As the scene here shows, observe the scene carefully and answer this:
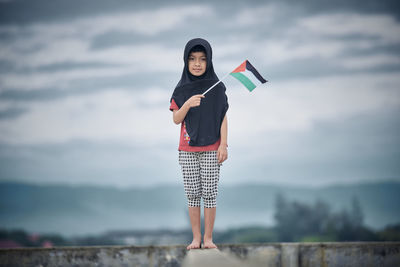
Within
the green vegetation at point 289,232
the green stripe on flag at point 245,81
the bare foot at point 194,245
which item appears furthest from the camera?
the green vegetation at point 289,232

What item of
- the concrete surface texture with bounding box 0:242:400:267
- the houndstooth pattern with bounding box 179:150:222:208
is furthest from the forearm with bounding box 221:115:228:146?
the concrete surface texture with bounding box 0:242:400:267

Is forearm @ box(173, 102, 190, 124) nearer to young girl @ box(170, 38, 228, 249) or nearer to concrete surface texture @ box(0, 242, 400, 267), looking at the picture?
young girl @ box(170, 38, 228, 249)

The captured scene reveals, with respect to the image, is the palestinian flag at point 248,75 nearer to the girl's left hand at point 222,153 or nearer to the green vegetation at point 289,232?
the girl's left hand at point 222,153

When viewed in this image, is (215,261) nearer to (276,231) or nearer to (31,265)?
(31,265)

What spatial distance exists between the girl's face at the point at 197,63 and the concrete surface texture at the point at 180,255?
3047 millimetres

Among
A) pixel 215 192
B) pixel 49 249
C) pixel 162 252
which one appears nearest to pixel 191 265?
pixel 215 192

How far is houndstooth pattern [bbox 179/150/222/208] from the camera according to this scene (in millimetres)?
5426

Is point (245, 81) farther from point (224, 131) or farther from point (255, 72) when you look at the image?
point (224, 131)

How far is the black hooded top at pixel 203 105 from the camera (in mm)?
5375

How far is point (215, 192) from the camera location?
5.48 m

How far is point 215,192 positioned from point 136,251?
249 cm

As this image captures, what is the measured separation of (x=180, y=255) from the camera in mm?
7371

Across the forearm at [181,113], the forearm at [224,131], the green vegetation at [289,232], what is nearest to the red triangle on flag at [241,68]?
the forearm at [224,131]

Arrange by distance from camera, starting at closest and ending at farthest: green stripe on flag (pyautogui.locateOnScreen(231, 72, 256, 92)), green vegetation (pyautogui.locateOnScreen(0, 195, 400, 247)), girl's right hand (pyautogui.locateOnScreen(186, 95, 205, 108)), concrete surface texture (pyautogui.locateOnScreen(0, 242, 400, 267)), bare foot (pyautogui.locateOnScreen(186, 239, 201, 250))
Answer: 1. girl's right hand (pyautogui.locateOnScreen(186, 95, 205, 108))
2. bare foot (pyautogui.locateOnScreen(186, 239, 201, 250))
3. green stripe on flag (pyautogui.locateOnScreen(231, 72, 256, 92))
4. concrete surface texture (pyautogui.locateOnScreen(0, 242, 400, 267))
5. green vegetation (pyautogui.locateOnScreen(0, 195, 400, 247))
